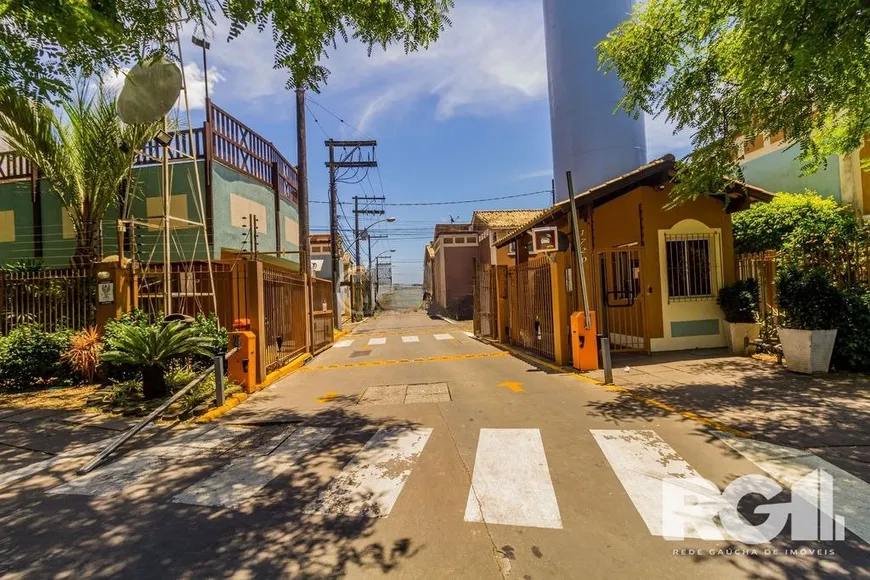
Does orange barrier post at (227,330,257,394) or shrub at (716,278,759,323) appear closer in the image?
orange barrier post at (227,330,257,394)

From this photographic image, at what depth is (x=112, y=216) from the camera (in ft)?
43.9

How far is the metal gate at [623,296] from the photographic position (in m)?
9.69

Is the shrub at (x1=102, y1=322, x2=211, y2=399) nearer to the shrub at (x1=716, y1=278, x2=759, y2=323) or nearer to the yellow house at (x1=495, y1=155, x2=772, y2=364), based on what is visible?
the yellow house at (x1=495, y1=155, x2=772, y2=364)

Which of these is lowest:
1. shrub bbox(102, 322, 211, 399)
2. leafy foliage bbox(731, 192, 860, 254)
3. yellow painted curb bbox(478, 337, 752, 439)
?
yellow painted curb bbox(478, 337, 752, 439)

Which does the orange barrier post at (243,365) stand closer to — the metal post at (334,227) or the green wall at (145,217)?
the green wall at (145,217)

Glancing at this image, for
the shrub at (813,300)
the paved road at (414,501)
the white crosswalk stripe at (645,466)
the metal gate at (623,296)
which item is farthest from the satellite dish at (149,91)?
the shrub at (813,300)

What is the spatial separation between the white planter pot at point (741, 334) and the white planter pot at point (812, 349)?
187 centimetres

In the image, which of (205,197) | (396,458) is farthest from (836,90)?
(205,197)

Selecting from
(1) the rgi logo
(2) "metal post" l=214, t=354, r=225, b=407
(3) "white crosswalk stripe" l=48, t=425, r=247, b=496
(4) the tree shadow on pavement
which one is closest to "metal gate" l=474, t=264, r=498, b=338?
(2) "metal post" l=214, t=354, r=225, b=407

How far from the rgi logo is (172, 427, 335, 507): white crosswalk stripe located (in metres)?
3.18

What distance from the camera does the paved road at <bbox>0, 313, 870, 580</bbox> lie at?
258cm

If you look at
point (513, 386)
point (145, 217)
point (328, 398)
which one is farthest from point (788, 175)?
point (145, 217)

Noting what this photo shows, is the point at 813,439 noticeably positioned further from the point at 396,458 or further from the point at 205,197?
the point at 205,197

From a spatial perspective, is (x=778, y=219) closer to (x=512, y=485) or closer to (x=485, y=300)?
(x=485, y=300)
